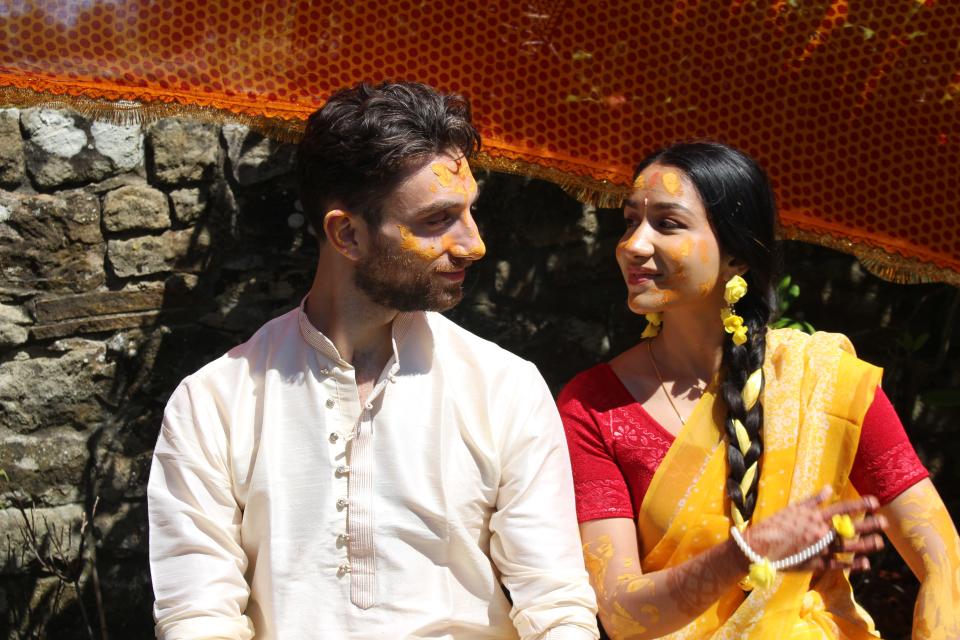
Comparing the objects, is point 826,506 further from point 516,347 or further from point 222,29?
point 222,29

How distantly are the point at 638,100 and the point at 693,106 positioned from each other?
0.16m

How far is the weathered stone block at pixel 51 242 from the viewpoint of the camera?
3.16m

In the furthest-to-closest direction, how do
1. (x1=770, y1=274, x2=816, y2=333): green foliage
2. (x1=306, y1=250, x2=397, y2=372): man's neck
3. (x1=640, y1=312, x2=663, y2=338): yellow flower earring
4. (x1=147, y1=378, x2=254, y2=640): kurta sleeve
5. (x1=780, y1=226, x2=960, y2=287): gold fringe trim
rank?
(x1=770, y1=274, x2=816, y2=333): green foliage
(x1=780, y1=226, x2=960, y2=287): gold fringe trim
(x1=640, y1=312, x2=663, y2=338): yellow flower earring
(x1=306, y1=250, x2=397, y2=372): man's neck
(x1=147, y1=378, x2=254, y2=640): kurta sleeve

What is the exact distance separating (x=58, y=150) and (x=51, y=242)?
0.26 meters

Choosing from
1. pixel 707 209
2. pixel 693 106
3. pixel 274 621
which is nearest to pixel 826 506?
pixel 707 209

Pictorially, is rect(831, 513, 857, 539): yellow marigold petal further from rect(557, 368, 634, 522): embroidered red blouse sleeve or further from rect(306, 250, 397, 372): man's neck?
rect(306, 250, 397, 372): man's neck

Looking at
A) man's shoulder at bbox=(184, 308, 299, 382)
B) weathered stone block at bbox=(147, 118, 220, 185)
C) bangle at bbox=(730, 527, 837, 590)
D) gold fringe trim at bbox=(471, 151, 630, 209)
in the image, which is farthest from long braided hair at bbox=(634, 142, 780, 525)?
weathered stone block at bbox=(147, 118, 220, 185)

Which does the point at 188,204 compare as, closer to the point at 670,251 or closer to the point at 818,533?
the point at 670,251

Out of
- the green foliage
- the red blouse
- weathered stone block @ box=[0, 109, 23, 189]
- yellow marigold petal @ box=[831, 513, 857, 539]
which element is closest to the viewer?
yellow marigold petal @ box=[831, 513, 857, 539]

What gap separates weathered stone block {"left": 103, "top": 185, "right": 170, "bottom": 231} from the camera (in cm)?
325

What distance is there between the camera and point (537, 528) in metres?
2.31

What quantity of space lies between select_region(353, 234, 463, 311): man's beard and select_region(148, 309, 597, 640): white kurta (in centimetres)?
15

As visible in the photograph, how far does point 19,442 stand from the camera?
3.23 m

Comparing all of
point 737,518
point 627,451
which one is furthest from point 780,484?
point 627,451
